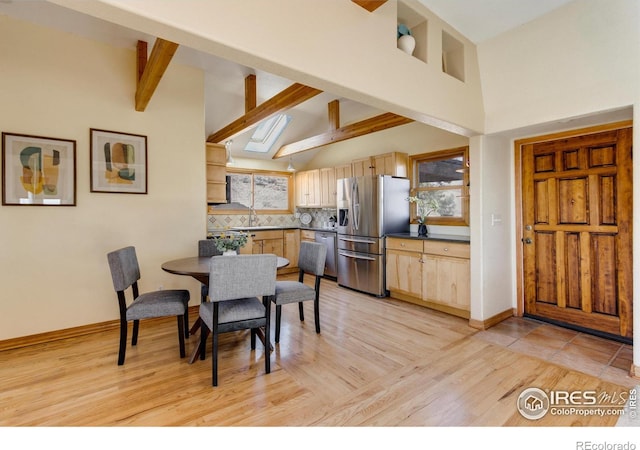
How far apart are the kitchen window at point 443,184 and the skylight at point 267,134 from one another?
2.60 m

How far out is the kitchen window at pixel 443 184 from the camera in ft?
13.7

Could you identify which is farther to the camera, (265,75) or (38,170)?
(265,75)

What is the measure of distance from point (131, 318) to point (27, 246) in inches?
54.3

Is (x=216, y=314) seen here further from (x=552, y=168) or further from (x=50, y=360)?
(x=552, y=168)

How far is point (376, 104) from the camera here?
7.77 feet

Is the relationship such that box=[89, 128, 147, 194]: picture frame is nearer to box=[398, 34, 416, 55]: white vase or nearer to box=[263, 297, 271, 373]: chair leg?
box=[263, 297, 271, 373]: chair leg

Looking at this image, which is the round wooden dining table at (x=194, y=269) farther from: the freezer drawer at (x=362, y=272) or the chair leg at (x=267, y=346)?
the freezer drawer at (x=362, y=272)

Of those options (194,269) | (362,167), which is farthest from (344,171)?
(194,269)

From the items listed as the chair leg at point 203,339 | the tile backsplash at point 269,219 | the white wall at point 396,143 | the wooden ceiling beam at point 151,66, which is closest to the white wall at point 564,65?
the white wall at point 396,143

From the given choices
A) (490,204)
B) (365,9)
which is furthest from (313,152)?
(365,9)

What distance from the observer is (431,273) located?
3844 millimetres

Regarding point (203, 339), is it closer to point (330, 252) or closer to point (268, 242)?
point (330, 252)

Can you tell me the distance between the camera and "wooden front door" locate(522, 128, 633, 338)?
113 inches

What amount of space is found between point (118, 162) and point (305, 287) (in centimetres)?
234
